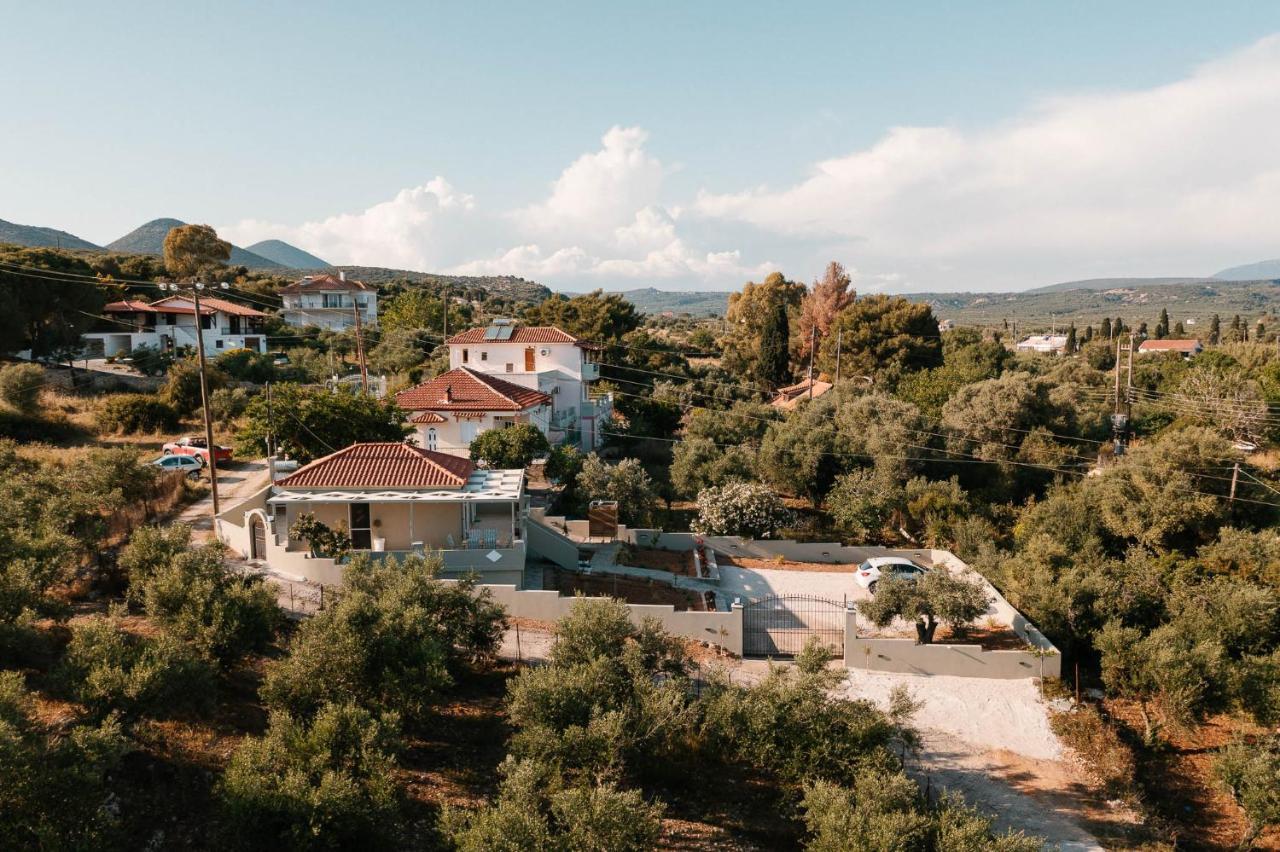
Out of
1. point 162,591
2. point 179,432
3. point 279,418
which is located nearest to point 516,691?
point 162,591

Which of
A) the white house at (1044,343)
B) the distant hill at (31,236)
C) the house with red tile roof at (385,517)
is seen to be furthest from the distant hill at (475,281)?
the house with red tile roof at (385,517)

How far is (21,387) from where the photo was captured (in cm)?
3538

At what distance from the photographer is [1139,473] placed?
90.8ft

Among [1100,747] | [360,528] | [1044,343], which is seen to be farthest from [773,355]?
[1044,343]

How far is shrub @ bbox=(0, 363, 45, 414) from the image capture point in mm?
34875

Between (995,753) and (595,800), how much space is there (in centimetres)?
1002

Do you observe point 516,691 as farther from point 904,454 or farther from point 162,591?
point 904,454

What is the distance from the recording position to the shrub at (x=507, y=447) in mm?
30562

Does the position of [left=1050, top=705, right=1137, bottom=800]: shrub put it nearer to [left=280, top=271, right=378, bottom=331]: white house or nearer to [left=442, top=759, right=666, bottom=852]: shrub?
[left=442, top=759, right=666, bottom=852]: shrub

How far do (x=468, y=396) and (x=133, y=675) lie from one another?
956 inches

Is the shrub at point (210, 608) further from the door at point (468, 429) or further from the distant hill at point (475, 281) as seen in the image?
the distant hill at point (475, 281)

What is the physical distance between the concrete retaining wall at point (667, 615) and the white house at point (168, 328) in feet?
139

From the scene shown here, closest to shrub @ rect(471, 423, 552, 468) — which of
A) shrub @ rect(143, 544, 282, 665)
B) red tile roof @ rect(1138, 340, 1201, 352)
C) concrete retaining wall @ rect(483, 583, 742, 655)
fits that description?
concrete retaining wall @ rect(483, 583, 742, 655)

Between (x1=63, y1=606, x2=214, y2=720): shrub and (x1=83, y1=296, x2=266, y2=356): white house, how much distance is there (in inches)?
1785
